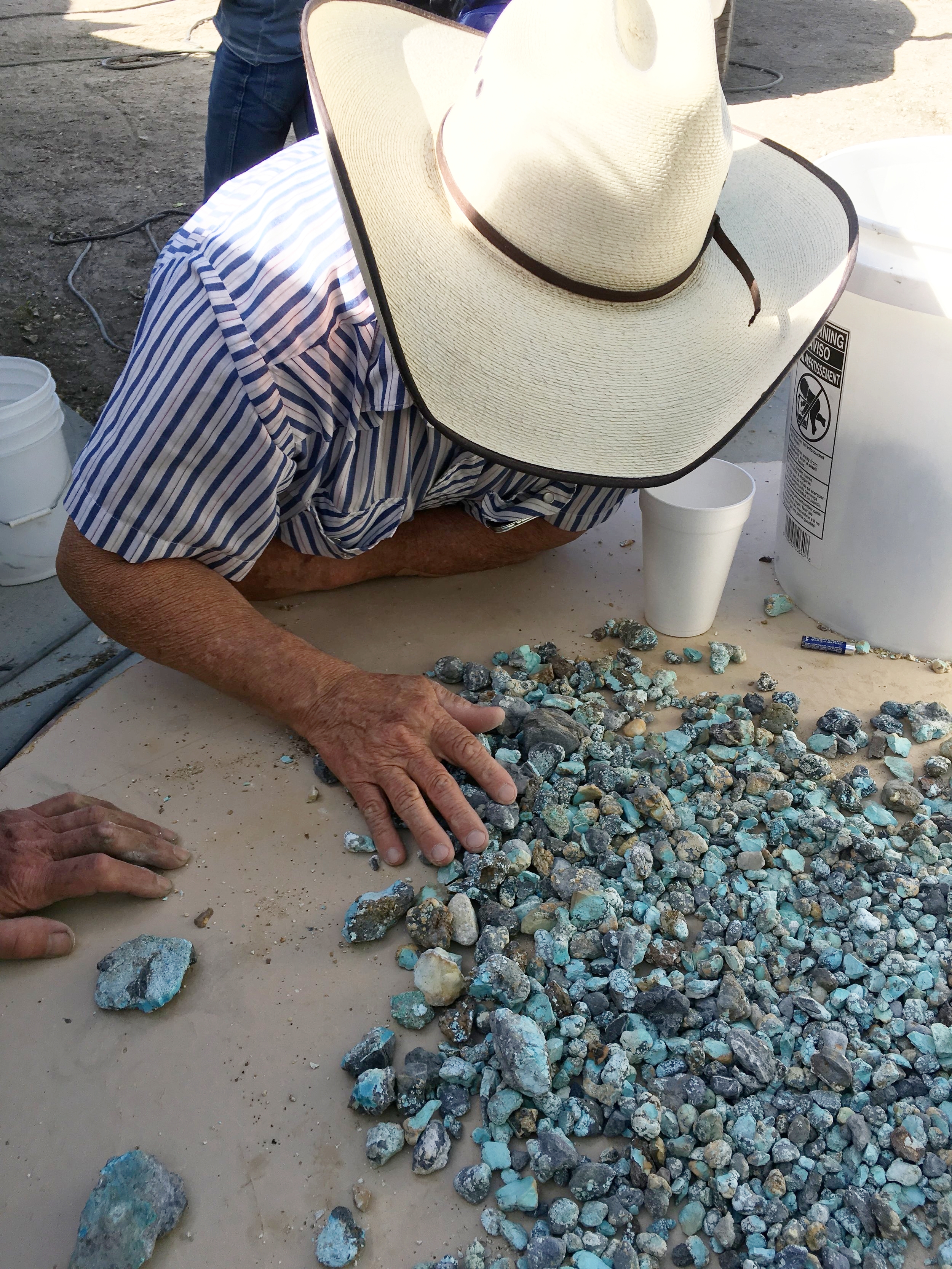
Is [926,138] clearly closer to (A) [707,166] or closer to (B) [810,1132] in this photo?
(A) [707,166]

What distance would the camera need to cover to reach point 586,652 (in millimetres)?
1918

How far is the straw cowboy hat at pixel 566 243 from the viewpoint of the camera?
46.3 inches

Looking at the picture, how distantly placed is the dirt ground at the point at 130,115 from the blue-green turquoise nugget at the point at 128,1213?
2.38 metres

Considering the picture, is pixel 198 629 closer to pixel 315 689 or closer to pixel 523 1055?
pixel 315 689

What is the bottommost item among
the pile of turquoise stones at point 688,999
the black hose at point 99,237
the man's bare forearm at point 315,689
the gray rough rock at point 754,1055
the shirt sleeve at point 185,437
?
the black hose at point 99,237

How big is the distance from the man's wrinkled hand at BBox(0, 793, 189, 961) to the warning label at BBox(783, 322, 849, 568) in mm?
1206

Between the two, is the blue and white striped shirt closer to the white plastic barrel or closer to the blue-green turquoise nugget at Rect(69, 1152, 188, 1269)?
the white plastic barrel

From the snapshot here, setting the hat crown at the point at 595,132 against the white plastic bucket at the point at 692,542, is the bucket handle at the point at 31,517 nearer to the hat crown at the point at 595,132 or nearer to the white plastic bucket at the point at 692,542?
the white plastic bucket at the point at 692,542

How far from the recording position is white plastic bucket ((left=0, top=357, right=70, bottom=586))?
2340mm

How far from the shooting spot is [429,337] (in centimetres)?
126

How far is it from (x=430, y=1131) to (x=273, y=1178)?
18cm

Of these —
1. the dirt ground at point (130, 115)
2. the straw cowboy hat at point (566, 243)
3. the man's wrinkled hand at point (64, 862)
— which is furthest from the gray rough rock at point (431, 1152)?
the dirt ground at point (130, 115)

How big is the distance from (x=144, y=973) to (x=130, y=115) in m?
5.14

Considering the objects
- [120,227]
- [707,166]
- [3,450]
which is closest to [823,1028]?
[707,166]
